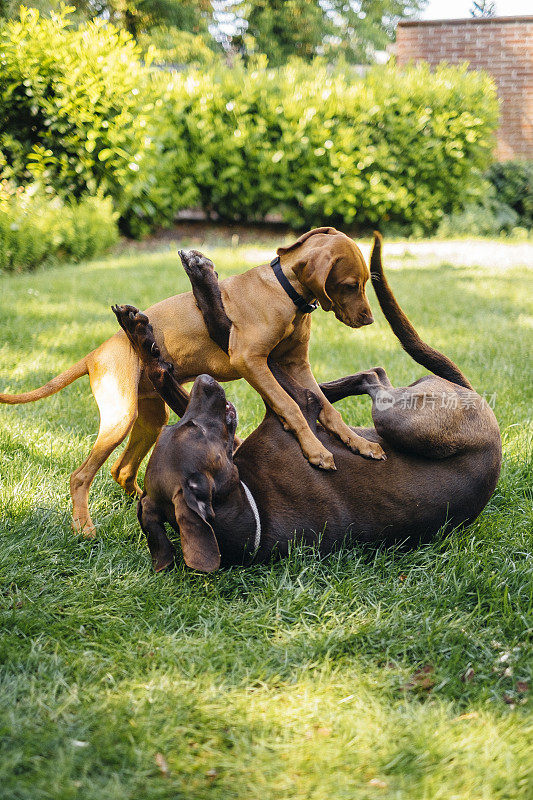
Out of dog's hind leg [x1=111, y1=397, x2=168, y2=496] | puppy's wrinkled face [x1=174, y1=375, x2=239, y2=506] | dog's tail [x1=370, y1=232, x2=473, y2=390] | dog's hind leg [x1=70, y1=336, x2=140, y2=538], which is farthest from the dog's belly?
dog's tail [x1=370, y1=232, x2=473, y2=390]

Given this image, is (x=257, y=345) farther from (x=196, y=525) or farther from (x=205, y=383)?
(x=196, y=525)

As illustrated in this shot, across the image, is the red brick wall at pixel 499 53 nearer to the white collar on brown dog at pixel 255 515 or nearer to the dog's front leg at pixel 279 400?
the dog's front leg at pixel 279 400

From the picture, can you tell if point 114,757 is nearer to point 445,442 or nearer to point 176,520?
point 176,520

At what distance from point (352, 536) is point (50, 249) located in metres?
7.46

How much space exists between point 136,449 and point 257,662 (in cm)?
139

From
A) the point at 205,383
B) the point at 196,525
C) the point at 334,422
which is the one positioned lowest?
the point at 196,525

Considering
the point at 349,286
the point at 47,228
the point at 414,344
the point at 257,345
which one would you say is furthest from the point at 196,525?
the point at 47,228

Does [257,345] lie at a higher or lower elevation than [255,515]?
higher

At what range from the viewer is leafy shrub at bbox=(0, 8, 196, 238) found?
9.36 m

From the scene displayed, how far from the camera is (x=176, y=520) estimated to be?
2.50m

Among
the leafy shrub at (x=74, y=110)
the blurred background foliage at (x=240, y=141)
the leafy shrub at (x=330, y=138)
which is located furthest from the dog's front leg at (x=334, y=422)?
the leafy shrub at (x=330, y=138)

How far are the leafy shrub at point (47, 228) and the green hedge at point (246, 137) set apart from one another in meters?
0.55

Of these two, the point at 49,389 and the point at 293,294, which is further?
the point at 49,389

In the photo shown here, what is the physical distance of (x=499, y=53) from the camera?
1421cm
